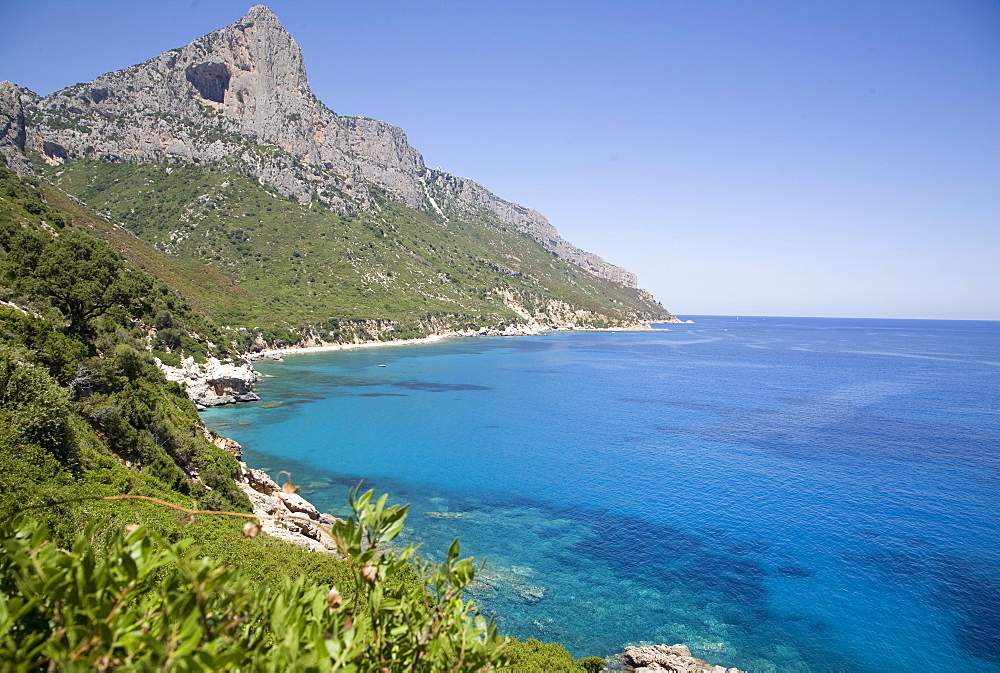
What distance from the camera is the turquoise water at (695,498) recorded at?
63.2ft

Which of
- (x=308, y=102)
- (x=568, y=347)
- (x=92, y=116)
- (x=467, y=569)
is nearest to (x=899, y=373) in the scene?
(x=568, y=347)

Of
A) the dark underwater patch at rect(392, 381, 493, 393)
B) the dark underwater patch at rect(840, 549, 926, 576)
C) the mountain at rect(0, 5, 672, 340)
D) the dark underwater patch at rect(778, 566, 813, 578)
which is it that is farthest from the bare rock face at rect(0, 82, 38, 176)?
the dark underwater patch at rect(840, 549, 926, 576)

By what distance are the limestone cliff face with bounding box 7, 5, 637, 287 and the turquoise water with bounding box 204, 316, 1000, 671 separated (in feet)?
308

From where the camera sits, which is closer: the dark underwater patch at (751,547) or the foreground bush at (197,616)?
the foreground bush at (197,616)

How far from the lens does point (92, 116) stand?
131 m

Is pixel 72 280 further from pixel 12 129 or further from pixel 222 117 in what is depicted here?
pixel 222 117

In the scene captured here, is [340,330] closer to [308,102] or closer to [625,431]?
[625,431]

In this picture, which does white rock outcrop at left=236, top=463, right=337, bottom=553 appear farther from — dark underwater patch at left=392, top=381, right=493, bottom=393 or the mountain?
the mountain

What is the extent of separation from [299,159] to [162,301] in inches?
4126

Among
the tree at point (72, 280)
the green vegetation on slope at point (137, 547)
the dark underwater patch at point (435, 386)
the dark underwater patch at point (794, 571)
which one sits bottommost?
the dark underwater patch at point (794, 571)

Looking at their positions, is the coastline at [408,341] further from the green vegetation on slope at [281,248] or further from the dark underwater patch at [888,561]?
the dark underwater patch at [888,561]

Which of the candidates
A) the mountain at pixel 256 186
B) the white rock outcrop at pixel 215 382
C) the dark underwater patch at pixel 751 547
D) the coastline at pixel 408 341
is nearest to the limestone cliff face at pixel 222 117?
the mountain at pixel 256 186

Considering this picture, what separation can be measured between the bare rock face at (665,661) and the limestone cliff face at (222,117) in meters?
143

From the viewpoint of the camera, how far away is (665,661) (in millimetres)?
16297
